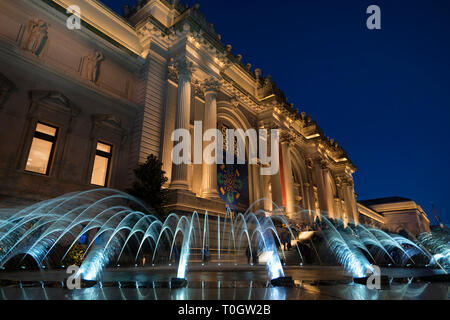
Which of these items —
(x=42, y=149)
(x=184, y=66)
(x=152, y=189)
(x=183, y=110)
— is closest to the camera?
(x=152, y=189)

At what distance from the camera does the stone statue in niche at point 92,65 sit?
1495cm

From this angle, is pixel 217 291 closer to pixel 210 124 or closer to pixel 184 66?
pixel 210 124

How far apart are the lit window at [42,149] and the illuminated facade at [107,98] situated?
0.14ft

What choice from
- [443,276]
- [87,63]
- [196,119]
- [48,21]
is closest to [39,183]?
[87,63]

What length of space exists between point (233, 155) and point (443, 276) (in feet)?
61.3

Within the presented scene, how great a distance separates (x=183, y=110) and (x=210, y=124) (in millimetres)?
2562

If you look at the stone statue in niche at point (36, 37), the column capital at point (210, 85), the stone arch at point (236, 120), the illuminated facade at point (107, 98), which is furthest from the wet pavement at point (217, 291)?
the stone arch at point (236, 120)

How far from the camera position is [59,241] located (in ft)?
35.0

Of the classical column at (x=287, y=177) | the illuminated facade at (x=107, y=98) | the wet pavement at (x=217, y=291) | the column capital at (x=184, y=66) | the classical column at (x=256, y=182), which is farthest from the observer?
the classical column at (x=287, y=177)

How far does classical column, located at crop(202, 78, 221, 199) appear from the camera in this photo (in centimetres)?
1673

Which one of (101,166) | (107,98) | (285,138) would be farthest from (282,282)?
(285,138)

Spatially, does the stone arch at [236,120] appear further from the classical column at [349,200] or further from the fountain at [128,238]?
the classical column at [349,200]

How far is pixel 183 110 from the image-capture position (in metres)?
16.6
